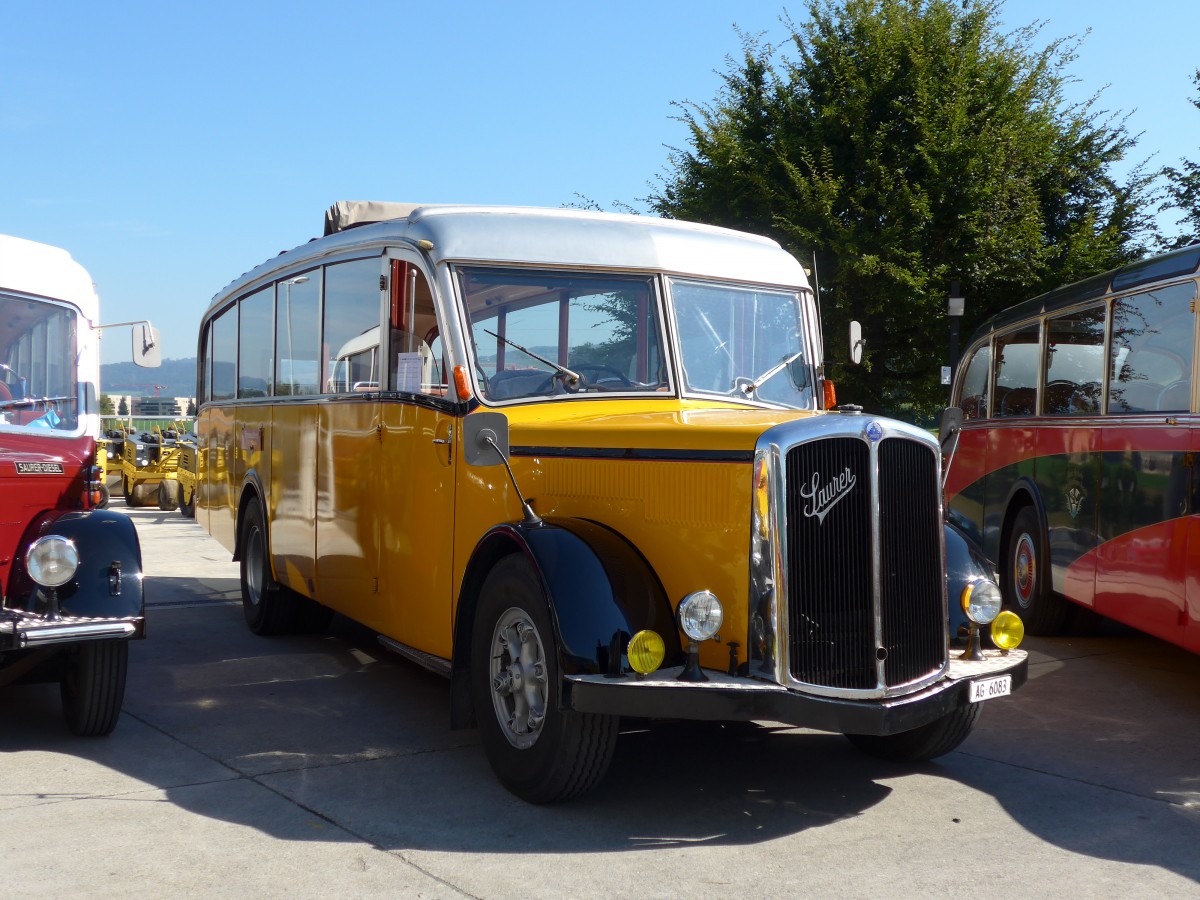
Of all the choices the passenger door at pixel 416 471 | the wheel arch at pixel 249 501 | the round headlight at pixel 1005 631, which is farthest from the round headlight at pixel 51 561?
the round headlight at pixel 1005 631

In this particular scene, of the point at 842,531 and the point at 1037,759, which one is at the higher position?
the point at 842,531

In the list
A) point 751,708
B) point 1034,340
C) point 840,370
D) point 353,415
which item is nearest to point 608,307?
point 353,415

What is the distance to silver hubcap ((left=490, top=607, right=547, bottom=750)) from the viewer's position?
16.6 ft

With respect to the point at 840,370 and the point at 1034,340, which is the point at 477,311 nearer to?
the point at 1034,340

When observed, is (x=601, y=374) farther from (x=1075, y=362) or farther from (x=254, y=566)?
(x=1075, y=362)

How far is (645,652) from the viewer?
461 centimetres

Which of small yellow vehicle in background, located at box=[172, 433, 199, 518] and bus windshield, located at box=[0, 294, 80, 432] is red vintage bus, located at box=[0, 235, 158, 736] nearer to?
bus windshield, located at box=[0, 294, 80, 432]

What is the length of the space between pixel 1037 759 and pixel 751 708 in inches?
85.0

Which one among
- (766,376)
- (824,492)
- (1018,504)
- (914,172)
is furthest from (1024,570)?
(914,172)

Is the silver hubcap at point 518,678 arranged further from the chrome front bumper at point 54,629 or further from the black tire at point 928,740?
the chrome front bumper at point 54,629

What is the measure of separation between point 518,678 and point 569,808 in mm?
554

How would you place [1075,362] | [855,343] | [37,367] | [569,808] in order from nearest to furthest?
[569,808] < [37,367] < [855,343] < [1075,362]

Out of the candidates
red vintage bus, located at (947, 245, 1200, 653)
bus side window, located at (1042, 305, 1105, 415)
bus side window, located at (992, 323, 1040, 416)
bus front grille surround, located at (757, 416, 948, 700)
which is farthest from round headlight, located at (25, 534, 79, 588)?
bus side window, located at (992, 323, 1040, 416)

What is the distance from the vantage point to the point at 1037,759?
19.6ft
